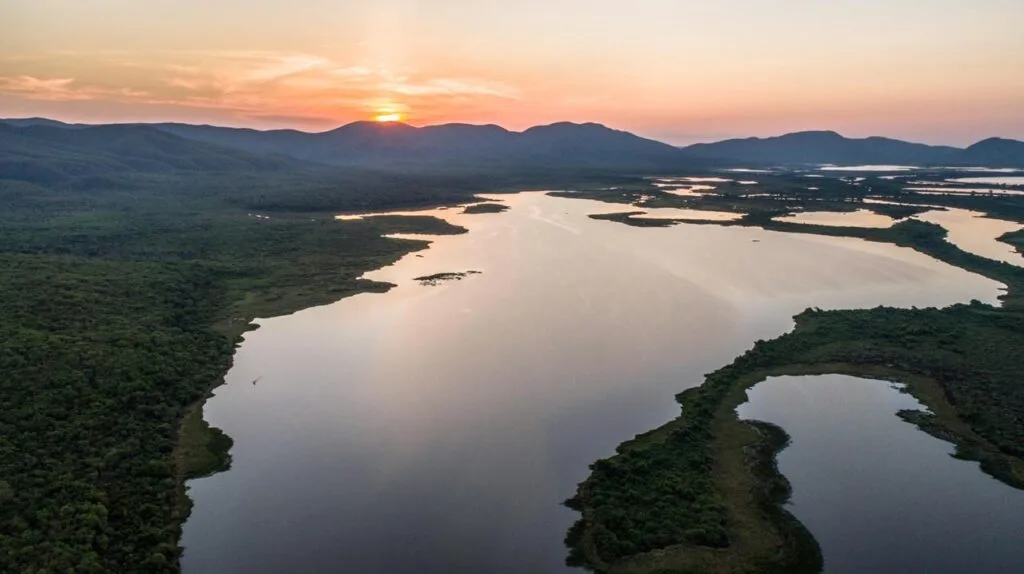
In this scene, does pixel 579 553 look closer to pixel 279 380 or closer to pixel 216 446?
pixel 216 446

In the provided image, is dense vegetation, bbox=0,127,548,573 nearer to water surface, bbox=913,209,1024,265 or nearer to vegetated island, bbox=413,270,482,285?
vegetated island, bbox=413,270,482,285

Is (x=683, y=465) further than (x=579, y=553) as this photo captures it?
Yes

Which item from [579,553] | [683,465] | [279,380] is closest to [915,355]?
[683,465]

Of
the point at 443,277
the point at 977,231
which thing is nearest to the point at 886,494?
the point at 443,277

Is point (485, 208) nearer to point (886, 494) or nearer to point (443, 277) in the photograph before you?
point (443, 277)

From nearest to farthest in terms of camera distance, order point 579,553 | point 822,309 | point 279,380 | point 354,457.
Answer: point 579,553 < point 354,457 < point 279,380 < point 822,309

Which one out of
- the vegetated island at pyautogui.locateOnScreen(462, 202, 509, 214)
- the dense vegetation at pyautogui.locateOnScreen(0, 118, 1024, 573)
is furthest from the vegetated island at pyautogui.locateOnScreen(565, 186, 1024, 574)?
the vegetated island at pyautogui.locateOnScreen(462, 202, 509, 214)
